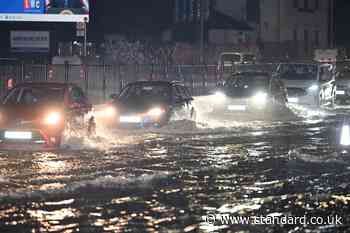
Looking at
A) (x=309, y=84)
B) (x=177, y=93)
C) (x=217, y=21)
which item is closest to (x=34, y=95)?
(x=177, y=93)

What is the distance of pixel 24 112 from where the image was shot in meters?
16.3

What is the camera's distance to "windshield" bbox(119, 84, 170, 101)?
21.2 metres

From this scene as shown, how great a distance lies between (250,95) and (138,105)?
6.27 meters

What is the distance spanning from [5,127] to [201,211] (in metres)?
7.35

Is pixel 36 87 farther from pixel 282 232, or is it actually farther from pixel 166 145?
pixel 282 232

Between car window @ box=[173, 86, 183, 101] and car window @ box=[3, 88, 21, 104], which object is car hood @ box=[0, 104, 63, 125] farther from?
car window @ box=[173, 86, 183, 101]

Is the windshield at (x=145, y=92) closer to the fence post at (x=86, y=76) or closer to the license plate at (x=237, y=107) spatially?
the license plate at (x=237, y=107)

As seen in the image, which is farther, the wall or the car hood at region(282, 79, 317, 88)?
the wall

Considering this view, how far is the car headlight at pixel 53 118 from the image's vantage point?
53.1 ft

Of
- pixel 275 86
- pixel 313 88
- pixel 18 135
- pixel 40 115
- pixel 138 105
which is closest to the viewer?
pixel 18 135

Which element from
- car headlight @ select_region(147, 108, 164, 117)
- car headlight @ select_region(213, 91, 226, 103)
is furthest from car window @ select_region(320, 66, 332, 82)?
car headlight @ select_region(147, 108, 164, 117)

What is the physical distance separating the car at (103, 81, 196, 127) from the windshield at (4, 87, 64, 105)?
3.10m

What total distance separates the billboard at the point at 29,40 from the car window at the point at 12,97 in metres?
18.5

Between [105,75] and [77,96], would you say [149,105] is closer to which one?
[77,96]
